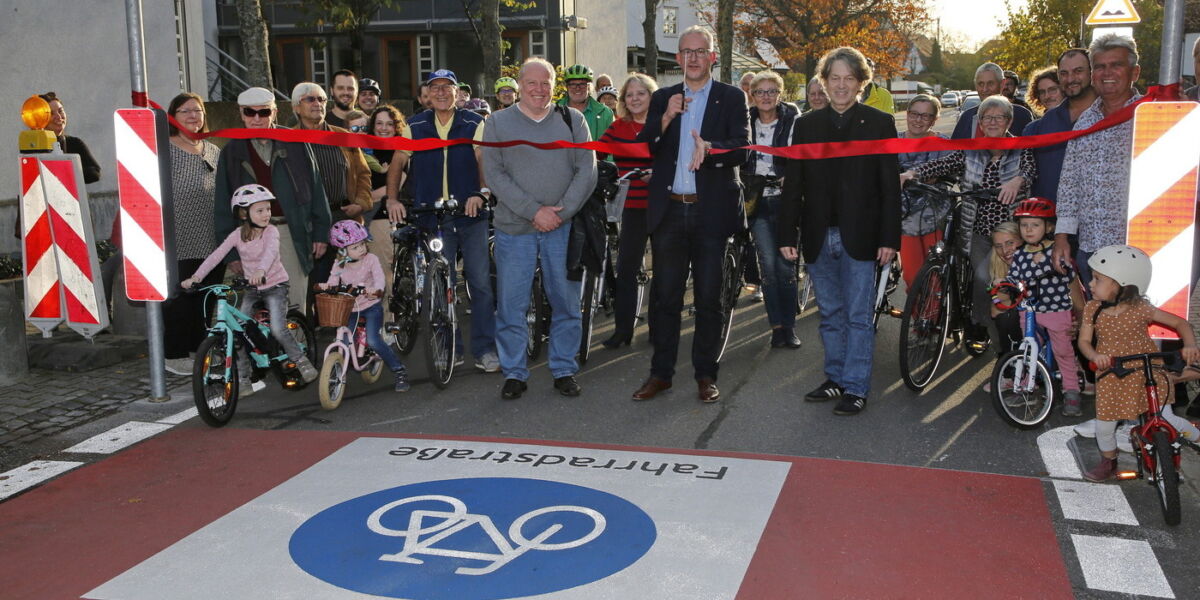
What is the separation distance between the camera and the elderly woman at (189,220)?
772cm

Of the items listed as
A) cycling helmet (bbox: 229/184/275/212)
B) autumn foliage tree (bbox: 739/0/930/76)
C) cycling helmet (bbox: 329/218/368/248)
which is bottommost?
cycling helmet (bbox: 329/218/368/248)

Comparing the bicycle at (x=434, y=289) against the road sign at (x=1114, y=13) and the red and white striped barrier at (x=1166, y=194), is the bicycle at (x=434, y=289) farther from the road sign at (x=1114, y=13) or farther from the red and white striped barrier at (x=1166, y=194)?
the road sign at (x=1114, y=13)

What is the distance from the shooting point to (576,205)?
24.0 ft

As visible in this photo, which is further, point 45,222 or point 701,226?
point 45,222

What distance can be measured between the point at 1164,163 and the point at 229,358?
523cm

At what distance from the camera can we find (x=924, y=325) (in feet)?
24.8

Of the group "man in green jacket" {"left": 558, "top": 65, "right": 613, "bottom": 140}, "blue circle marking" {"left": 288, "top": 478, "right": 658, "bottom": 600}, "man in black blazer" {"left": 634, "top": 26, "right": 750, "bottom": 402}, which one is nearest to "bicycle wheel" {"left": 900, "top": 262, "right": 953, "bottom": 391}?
"man in black blazer" {"left": 634, "top": 26, "right": 750, "bottom": 402}

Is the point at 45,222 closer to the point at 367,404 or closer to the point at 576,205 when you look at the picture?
the point at 367,404

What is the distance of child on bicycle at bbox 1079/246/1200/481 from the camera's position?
5223 mm

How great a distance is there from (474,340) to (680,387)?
165 cm

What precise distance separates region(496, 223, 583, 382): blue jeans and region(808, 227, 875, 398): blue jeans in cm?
159

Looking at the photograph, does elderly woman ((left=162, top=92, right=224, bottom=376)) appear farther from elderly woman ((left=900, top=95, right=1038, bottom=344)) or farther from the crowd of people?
elderly woman ((left=900, top=95, right=1038, bottom=344))

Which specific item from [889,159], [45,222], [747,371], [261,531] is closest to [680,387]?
[747,371]

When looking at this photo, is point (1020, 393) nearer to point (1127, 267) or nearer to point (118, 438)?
point (1127, 267)
